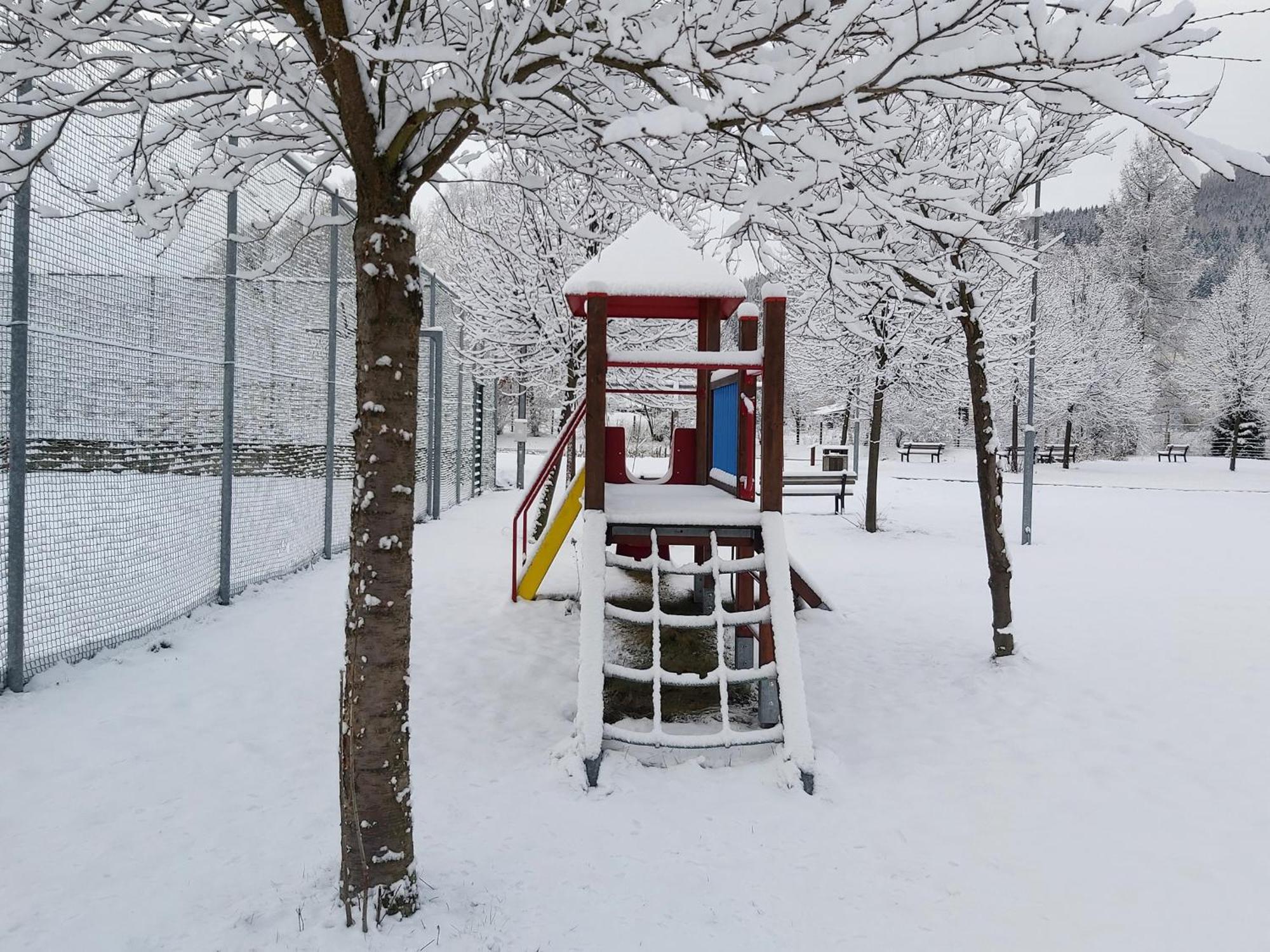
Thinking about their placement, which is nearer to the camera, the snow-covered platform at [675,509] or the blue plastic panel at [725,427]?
the snow-covered platform at [675,509]

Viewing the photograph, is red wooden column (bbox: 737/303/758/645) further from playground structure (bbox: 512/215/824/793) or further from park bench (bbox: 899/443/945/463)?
park bench (bbox: 899/443/945/463)

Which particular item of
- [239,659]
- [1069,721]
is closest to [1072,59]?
[1069,721]

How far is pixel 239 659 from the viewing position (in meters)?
5.14

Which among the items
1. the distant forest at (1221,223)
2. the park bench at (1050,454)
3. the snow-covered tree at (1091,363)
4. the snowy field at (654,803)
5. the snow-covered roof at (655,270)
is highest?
the distant forest at (1221,223)

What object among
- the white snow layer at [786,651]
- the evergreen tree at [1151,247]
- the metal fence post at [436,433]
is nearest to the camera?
the white snow layer at [786,651]

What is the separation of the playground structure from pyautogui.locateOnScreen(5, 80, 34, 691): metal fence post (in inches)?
116

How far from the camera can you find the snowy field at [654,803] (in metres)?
2.69

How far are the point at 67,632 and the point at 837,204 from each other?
5.09 meters

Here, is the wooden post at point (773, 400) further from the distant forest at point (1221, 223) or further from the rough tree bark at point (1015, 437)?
the distant forest at point (1221, 223)

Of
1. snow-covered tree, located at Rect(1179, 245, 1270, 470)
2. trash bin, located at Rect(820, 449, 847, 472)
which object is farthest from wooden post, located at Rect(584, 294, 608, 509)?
snow-covered tree, located at Rect(1179, 245, 1270, 470)

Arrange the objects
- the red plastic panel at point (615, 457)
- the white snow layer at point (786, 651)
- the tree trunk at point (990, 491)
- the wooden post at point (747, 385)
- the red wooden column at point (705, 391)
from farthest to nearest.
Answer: the red plastic panel at point (615, 457), the red wooden column at point (705, 391), the tree trunk at point (990, 491), the wooden post at point (747, 385), the white snow layer at point (786, 651)

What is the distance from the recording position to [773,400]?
452 cm

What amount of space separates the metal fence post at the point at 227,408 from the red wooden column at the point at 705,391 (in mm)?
3765

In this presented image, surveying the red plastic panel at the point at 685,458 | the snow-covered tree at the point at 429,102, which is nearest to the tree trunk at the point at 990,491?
the red plastic panel at the point at 685,458
